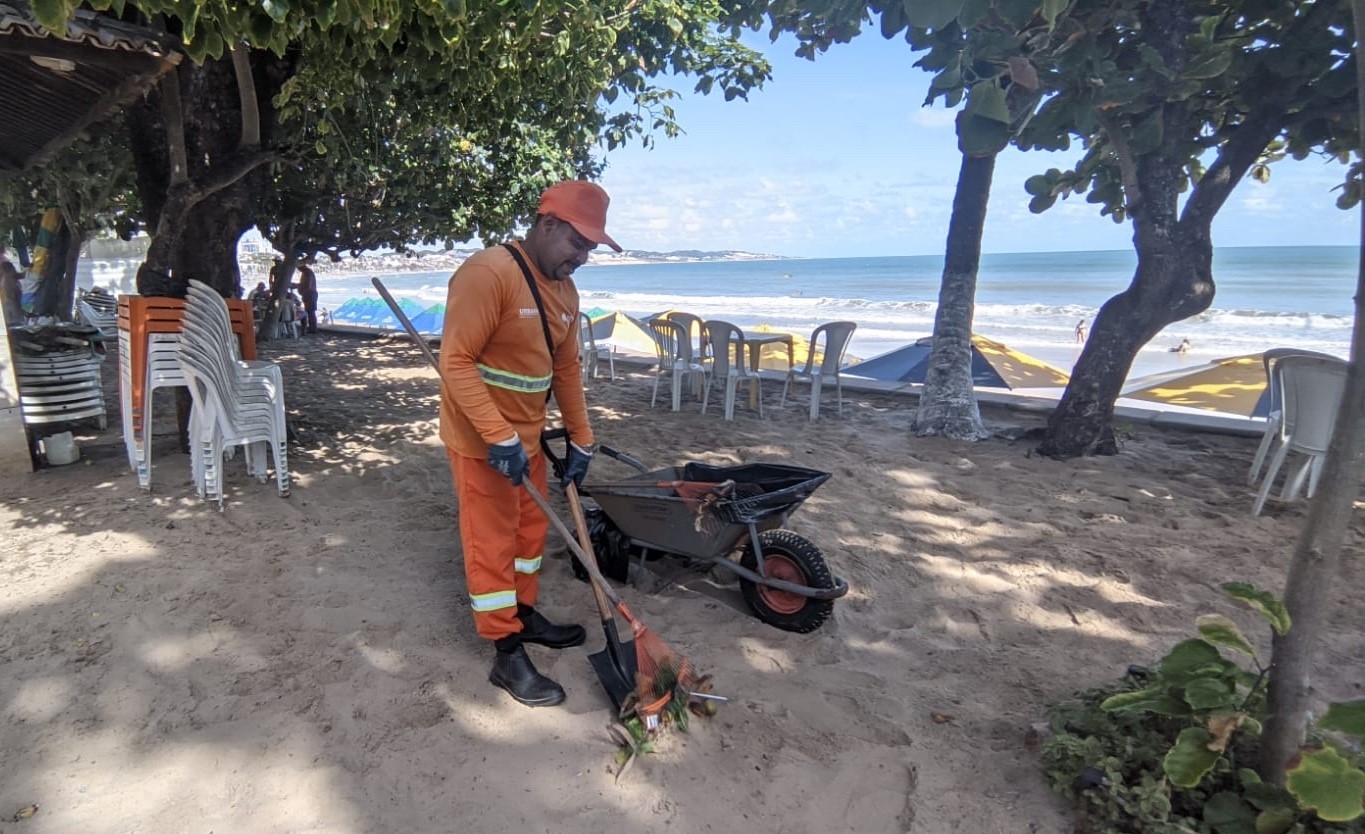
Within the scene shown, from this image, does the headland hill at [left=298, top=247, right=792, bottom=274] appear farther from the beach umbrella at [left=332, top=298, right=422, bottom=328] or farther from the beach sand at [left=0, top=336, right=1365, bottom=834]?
the beach sand at [left=0, top=336, right=1365, bottom=834]

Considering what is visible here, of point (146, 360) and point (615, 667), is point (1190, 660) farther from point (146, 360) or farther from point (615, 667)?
point (146, 360)

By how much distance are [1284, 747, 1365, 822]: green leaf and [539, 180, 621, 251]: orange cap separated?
2361 millimetres

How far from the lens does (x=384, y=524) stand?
13.1 ft

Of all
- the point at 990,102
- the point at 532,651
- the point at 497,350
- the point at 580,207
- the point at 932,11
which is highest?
the point at 932,11

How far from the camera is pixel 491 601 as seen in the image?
260cm

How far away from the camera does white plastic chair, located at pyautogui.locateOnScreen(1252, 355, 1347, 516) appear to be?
424 centimetres

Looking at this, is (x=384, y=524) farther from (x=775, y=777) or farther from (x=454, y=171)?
(x=454, y=171)

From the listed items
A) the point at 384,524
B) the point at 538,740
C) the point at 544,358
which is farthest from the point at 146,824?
the point at 384,524

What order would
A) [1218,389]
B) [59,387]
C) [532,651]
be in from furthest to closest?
1. [1218,389]
2. [59,387]
3. [532,651]

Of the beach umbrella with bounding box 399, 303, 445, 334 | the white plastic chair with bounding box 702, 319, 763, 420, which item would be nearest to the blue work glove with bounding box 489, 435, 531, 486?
the white plastic chair with bounding box 702, 319, 763, 420

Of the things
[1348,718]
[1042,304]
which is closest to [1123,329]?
[1348,718]

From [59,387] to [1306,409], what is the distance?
832 centimetres

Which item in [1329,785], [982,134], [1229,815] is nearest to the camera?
[1329,785]

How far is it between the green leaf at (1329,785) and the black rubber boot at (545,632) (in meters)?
2.22
